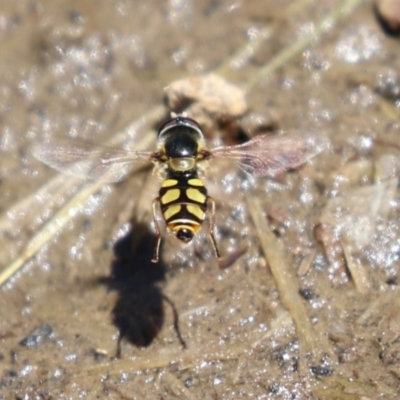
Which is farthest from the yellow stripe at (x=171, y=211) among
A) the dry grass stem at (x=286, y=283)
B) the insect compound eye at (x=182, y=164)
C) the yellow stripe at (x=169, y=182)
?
the dry grass stem at (x=286, y=283)

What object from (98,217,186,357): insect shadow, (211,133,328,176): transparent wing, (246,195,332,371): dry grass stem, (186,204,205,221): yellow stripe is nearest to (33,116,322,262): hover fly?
(211,133,328,176): transparent wing

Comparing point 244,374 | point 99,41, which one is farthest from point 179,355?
point 99,41

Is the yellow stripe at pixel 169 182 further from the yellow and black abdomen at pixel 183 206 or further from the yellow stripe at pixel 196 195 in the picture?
the yellow stripe at pixel 196 195

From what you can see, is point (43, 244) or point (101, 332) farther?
point (43, 244)

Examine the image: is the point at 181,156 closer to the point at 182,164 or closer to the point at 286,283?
the point at 182,164

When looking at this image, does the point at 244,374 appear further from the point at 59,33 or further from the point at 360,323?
the point at 59,33

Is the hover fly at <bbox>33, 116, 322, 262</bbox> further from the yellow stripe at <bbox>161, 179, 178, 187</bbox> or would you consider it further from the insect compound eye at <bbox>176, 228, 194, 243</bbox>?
the insect compound eye at <bbox>176, 228, 194, 243</bbox>
